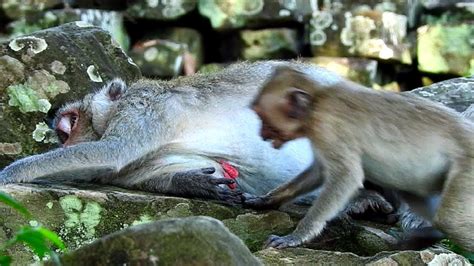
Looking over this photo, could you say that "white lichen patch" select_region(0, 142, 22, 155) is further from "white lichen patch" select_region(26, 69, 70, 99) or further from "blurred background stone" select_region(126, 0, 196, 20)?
"blurred background stone" select_region(126, 0, 196, 20)

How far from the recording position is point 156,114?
491cm

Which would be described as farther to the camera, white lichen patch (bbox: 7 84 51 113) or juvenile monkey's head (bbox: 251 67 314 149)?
white lichen patch (bbox: 7 84 51 113)

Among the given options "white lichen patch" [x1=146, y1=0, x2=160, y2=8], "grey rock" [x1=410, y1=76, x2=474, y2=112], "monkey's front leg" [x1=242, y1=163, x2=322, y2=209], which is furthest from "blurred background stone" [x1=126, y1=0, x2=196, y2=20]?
"monkey's front leg" [x1=242, y1=163, x2=322, y2=209]

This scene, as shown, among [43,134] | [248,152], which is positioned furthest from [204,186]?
[43,134]

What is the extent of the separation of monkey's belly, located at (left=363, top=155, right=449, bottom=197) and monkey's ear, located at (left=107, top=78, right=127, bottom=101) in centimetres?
173

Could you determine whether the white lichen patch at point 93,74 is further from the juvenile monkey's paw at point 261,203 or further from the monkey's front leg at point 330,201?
the monkey's front leg at point 330,201

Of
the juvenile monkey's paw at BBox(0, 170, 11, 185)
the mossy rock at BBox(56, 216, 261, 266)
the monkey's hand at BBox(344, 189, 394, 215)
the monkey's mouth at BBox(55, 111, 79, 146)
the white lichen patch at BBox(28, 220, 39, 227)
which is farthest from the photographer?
the monkey's mouth at BBox(55, 111, 79, 146)

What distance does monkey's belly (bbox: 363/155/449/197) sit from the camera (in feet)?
13.0

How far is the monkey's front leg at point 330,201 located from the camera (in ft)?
12.5

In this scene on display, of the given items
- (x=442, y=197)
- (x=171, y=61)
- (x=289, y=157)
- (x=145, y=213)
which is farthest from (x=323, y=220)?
(x=171, y=61)

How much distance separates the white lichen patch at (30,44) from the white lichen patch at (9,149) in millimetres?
601

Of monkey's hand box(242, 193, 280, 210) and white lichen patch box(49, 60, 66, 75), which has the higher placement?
white lichen patch box(49, 60, 66, 75)

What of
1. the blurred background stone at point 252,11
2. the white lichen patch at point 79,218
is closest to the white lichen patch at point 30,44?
the white lichen patch at point 79,218

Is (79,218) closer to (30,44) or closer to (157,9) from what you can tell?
(30,44)
